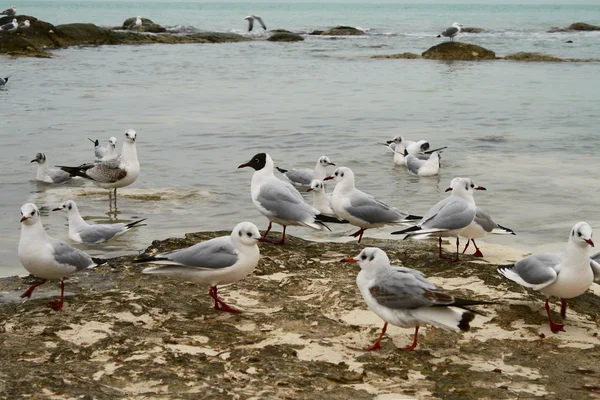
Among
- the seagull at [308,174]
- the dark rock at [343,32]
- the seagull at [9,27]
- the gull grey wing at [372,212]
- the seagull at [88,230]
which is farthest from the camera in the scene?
the dark rock at [343,32]

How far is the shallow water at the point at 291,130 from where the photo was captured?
10.7 metres

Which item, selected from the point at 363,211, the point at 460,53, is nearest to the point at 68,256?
the point at 363,211

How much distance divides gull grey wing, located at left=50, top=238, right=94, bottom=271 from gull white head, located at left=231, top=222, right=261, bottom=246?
4.18ft

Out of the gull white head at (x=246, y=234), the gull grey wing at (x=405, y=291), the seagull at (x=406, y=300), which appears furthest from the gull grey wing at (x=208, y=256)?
the gull grey wing at (x=405, y=291)

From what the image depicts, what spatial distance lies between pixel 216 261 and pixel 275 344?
97 cm

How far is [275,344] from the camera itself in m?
5.14

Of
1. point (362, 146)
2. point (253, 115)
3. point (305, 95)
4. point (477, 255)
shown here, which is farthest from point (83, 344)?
point (305, 95)

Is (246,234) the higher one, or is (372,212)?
(246,234)

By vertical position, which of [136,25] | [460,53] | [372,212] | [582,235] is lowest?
[372,212]

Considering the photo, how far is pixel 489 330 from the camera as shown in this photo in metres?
5.56

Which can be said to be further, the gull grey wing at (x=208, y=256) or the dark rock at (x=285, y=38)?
the dark rock at (x=285, y=38)

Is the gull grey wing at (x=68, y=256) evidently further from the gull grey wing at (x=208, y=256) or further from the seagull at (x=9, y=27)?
the seagull at (x=9, y=27)

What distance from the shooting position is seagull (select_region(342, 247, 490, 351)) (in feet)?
16.3

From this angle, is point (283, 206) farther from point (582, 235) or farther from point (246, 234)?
point (582, 235)
